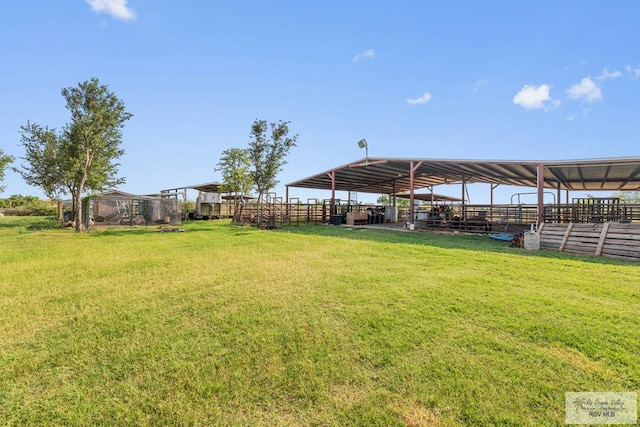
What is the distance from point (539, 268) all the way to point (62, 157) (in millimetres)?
20954

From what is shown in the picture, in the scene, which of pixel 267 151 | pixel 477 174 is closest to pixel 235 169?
pixel 267 151

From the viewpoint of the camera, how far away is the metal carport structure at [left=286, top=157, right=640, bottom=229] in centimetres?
1154

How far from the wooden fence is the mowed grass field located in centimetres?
330

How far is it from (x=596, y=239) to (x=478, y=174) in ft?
32.7

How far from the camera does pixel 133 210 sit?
59.0ft

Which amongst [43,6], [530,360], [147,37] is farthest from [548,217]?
[43,6]

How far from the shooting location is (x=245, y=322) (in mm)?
3283

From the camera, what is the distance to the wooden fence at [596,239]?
7.57m

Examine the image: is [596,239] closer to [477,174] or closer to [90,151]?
[477,174]

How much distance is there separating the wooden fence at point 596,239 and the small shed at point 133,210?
17988 mm

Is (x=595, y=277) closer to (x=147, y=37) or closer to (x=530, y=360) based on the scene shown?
(x=530, y=360)

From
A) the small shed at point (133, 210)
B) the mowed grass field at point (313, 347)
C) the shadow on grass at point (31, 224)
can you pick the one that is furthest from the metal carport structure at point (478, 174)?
the shadow on grass at point (31, 224)

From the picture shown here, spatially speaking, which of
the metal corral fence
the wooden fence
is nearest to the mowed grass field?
the wooden fence

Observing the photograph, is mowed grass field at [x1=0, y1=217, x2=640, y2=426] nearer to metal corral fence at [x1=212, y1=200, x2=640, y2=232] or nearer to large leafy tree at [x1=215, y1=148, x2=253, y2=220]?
metal corral fence at [x1=212, y1=200, x2=640, y2=232]
